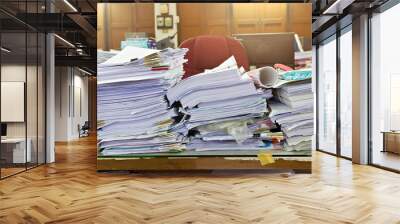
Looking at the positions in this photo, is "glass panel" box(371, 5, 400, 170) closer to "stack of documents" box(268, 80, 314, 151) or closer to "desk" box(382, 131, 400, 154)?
"desk" box(382, 131, 400, 154)

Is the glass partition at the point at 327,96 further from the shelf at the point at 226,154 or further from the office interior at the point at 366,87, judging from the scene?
the shelf at the point at 226,154

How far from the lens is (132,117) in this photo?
585 cm

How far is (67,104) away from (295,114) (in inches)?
432

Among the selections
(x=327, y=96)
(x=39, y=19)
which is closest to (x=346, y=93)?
(x=327, y=96)

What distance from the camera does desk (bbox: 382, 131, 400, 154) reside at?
21.0 feet

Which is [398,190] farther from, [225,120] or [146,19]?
[146,19]

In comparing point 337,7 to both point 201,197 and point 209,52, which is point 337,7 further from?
point 201,197

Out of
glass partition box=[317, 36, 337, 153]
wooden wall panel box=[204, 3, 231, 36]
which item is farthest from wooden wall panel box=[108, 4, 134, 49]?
glass partition box=[317, 36, 337, 153]

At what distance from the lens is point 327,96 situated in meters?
9.53

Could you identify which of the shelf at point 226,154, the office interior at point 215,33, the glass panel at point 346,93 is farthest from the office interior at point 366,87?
the shelf at point 226,154

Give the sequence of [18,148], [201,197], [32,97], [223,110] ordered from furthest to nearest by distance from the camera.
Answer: [32,97]
[18,148]
[223,110]
[201,197]

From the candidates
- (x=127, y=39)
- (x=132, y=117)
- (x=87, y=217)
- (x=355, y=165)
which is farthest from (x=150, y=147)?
(x=355, y=165)

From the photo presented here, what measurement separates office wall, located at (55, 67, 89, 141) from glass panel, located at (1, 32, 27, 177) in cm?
818

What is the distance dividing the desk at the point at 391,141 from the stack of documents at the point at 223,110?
2.03 m
